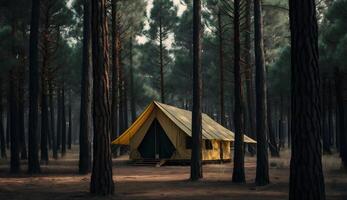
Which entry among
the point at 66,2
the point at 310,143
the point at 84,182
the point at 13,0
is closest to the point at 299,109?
the point at 310,143

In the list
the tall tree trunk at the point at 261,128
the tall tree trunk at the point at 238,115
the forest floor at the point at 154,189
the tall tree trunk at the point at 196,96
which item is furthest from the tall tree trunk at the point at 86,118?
the tall tree trunk at the point at 261,128

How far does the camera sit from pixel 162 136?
32.0 metres

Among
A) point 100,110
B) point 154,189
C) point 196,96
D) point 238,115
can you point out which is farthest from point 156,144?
point 100,110

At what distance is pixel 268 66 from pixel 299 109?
130 ft

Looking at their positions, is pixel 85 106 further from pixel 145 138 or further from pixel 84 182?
pixel 145 138

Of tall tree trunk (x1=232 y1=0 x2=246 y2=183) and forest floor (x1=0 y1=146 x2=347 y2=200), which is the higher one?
tall tree trunk (x1=232 y1=0 x2=246 y2=183)

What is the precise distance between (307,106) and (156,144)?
80.4ft

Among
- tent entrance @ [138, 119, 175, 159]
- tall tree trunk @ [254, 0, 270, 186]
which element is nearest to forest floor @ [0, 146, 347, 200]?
tall tree trunk @ [254, 0, 270, 186]

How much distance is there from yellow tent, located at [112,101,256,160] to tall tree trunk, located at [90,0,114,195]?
16.7 metres

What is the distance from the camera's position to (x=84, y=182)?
61.9ft

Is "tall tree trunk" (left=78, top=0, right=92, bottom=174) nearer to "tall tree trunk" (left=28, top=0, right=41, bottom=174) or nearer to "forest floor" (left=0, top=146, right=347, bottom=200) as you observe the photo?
"tall tree trunk" (left=28, top=0, right=41, bottom=174)

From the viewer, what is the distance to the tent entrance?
3195 centimetres

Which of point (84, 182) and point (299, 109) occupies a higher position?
point (299, 109)

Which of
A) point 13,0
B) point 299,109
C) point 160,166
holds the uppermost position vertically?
point 13,0
